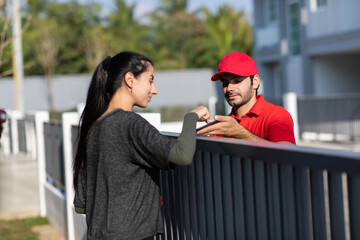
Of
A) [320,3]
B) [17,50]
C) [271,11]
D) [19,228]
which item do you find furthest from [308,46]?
[19,228]

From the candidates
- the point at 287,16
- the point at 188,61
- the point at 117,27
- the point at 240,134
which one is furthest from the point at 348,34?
the point at 117,27

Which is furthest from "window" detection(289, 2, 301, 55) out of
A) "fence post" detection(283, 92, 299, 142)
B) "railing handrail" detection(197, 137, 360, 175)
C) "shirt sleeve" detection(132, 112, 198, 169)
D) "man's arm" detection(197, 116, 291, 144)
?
"shirt sleeve" detection(132, 112, 198, 169)

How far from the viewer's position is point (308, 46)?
21109 millimetres

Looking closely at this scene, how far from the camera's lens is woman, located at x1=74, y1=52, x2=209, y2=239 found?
9.02 feet

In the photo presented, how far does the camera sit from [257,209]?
2.63m

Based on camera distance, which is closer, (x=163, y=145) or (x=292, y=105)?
(x=163, y=145)

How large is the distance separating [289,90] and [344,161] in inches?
851

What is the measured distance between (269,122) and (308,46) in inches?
725

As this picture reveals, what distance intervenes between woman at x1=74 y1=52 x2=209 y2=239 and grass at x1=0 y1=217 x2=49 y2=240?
494 cm

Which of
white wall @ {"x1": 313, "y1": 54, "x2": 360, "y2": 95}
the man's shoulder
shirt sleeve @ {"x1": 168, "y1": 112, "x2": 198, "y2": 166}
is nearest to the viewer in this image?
shirt sleeve @ {"x1": 168, "y1": 112, "x2": 198, "y2": 166}

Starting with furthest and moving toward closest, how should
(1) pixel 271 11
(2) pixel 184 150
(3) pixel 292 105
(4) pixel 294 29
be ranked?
(1) pixel 271 11, (4) pixel 294 29, (3) pixel 292 105, (2) pixel 184 150

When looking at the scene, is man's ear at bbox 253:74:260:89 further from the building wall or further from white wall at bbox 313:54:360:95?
the building wall

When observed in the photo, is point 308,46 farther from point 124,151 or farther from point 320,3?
point 124,151

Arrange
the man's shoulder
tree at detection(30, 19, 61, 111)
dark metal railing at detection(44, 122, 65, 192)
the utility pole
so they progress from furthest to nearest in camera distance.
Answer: tree at detection(30, 19, 61, 111), the utility pole, dark metal railing at detection(44, 122, 65, 192), the man's shoulder
